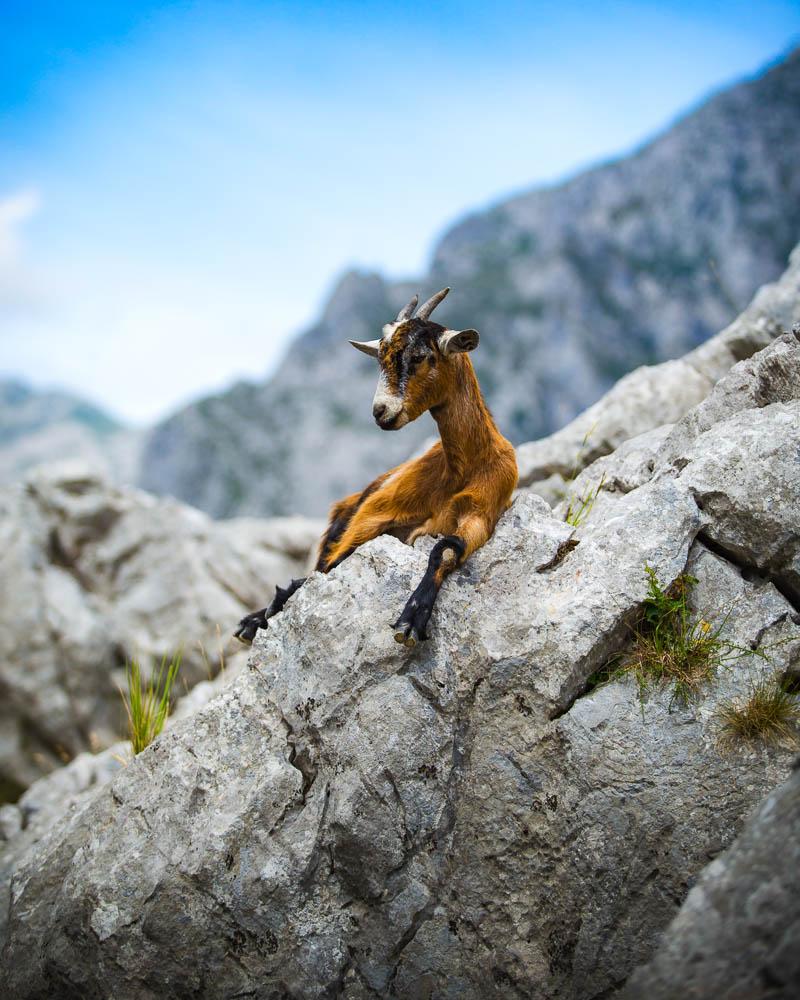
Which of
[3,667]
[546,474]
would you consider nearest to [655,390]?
[546,474]

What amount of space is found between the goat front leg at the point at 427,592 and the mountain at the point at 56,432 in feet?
419

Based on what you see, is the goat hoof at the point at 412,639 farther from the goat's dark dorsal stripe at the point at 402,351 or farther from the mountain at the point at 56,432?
the mountain at the point at 56,432

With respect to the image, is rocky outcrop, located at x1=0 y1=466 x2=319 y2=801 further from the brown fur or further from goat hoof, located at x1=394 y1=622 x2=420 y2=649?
goat hoof, located at x1=394 y1=622 x2=420 y2=649

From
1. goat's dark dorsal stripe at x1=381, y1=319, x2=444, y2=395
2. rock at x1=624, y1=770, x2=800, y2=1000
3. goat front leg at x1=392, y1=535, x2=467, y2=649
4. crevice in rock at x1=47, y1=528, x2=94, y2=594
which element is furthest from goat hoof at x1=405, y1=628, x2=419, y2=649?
crevice in rock at x1=47, y1=528, x2=94, y2=594

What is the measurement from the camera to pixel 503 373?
87.9m

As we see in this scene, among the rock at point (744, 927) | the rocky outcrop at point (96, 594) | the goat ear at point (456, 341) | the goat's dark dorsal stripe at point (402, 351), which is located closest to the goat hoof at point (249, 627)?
the goat's dark dorsal stripe at point (402, 351)

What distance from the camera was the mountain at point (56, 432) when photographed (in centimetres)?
13675

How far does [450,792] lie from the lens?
5.08 m

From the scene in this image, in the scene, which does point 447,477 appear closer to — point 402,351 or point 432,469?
point 432,469

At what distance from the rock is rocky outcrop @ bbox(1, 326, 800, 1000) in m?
1.27

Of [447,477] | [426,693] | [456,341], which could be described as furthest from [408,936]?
[456,341]

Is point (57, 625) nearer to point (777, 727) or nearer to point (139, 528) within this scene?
point (139, 528)

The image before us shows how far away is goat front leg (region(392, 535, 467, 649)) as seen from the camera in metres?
5.13

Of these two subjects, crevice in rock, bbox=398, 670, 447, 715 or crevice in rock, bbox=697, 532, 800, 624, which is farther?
crevice in rock, bbox=697, 532, 800, 624
